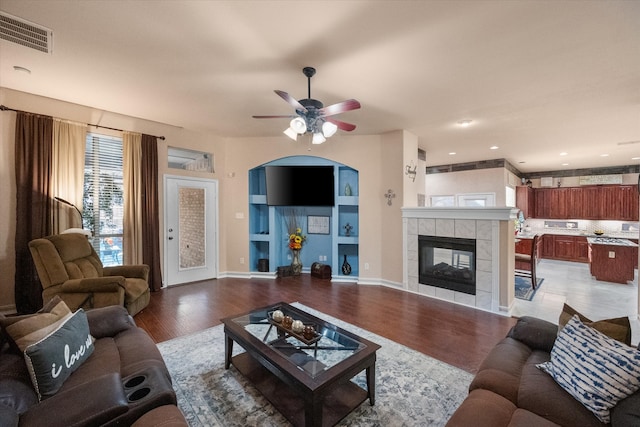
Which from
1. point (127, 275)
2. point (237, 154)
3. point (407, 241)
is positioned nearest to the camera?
point (127, 275)

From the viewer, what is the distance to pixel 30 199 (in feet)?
10.9

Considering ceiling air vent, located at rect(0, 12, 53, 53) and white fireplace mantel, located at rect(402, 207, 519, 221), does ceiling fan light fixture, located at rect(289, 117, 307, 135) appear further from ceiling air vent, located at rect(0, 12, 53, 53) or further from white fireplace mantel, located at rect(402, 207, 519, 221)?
white fireplace mantel, located at rect(402, 207, 519, 221)

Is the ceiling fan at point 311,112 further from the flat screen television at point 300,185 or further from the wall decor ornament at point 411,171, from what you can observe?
the wall decor ornament at point 411,171

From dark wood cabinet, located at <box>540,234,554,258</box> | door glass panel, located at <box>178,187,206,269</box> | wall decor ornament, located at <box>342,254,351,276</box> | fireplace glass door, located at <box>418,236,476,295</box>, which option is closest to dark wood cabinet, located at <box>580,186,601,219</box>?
dark wood cabinet, located at <box>540,234,554,258</box>

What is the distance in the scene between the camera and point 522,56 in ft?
7.99

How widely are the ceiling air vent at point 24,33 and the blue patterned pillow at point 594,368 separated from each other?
4307 millimetres

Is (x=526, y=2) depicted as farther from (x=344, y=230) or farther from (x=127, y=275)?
(x=127, y=275)

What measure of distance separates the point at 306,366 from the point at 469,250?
10.7ft

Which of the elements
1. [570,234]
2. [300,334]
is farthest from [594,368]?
[570,234]

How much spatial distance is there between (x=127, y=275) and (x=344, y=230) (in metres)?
3.70

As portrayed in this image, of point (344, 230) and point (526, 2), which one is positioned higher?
point (526, 2)

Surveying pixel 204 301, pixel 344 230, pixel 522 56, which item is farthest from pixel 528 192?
pixel 204 301

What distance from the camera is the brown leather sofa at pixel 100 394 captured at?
1076 millimetres

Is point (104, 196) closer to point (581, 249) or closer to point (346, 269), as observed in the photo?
point (346, 269)
